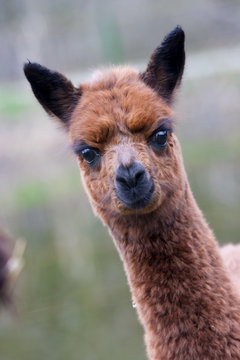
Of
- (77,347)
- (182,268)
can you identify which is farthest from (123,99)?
(77,347)

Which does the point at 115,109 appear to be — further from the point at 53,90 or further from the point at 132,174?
the point at 53,90

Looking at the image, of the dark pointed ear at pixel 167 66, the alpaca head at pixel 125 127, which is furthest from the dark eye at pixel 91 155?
the dark pointed ear at pixel 167 66

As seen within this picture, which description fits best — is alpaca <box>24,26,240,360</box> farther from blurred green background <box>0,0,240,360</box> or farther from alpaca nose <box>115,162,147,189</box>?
blurred green background <box>0,0,240,360</box>

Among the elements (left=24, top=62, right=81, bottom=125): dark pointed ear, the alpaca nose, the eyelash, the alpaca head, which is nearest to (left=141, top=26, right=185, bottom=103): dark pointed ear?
the alpaca head

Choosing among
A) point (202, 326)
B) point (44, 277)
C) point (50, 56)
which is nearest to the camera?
point (202, 326)

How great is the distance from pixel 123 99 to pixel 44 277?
7.45m

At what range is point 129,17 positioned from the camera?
2573 cm

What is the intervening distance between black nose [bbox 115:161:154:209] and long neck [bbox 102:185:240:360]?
0.21 meters

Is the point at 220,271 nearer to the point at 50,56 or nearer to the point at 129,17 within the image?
the point at 50,56

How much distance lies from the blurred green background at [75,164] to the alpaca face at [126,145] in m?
0.34

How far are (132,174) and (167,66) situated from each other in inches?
36.4

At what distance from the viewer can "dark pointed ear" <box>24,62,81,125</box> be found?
171 inches

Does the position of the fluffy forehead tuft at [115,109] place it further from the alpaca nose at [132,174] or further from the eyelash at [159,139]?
the alpaca nose at [132,174]

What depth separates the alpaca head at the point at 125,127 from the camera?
3.91 metres
